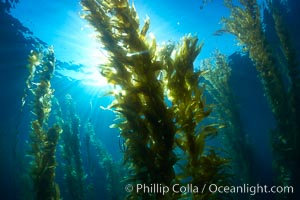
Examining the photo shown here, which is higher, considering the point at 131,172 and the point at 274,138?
the point at 274,138

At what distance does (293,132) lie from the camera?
8070 millimetres

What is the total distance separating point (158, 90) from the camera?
10.6 feet

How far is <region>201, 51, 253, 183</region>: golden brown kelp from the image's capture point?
1034cm

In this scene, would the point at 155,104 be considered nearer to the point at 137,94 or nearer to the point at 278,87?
the point at 137,94

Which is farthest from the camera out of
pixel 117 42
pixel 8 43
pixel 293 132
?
pixel 8 43

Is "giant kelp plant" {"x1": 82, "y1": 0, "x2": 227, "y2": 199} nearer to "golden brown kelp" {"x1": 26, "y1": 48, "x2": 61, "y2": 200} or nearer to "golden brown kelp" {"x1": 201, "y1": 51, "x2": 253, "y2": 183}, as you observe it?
"golden brown kelp" {"x1": 26, "y1": 48, "x2": 61, "y2": 200}

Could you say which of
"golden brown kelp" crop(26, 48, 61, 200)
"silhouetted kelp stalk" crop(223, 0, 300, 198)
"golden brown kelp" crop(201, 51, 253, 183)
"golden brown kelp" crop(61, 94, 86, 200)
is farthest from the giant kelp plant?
"golden brown kelp" crop(61, 94, 86, 200)

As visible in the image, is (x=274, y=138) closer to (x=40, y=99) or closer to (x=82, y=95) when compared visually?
(x=40, y=99)

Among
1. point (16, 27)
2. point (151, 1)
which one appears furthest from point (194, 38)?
point (16, 27)

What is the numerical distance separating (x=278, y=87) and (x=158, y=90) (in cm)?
628

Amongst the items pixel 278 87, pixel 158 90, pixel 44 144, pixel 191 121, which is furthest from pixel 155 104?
pixel 278 87

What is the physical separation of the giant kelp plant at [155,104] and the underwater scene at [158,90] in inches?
0.6

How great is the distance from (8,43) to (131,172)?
18.1m

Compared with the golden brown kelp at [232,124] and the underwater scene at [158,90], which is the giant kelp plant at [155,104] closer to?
the underwater scene at [158,90]
